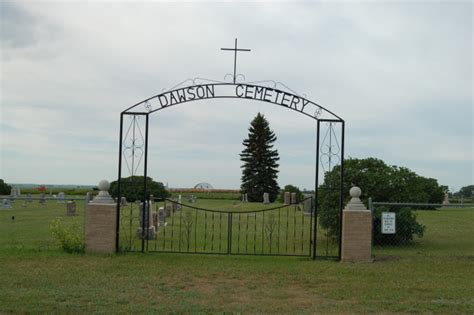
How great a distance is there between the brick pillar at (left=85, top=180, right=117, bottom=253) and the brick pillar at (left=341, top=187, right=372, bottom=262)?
4783 millimetres

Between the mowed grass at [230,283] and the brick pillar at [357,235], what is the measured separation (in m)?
0.34

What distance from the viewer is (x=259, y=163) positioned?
51750 mm

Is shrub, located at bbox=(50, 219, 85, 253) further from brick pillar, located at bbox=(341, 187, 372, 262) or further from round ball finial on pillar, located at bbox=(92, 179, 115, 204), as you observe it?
brick pillar, located at bbox=(341, 187, 372, 262)

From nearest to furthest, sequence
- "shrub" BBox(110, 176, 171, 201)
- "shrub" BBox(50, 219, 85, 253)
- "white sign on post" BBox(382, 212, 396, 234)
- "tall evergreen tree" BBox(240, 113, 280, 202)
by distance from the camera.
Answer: "shrub" BBox(50, 219, 85, 253)
"white sign on post" BBox(382, 212, 396, 234)
"shrub" BBox(110, 176, 171, 201)
"tall evergreen tree" BBox(240, 113, 280, 202)

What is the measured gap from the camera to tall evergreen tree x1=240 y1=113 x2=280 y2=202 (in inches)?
1998

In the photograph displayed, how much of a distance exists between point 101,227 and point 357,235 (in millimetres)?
5306

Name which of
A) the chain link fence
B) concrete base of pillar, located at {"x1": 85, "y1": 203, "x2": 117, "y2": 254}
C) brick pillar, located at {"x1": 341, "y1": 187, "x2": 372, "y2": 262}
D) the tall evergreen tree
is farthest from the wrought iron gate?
the tall evergreen tree

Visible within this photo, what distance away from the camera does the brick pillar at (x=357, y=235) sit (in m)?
11.0

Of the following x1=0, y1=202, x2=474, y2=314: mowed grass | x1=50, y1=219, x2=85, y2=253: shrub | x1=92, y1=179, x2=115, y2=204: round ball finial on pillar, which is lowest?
x1=0, y1=202, x2=474, y2=314: mowed grass

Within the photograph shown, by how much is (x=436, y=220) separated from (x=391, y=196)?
8727 mm

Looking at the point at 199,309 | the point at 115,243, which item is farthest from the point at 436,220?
the point at 199,309

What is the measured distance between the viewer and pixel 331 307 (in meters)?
7.12

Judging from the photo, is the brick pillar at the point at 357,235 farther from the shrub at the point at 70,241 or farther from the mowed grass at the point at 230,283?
the shrub at the point at 70,241

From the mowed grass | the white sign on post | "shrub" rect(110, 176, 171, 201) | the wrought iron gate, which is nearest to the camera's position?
the mowed grass
